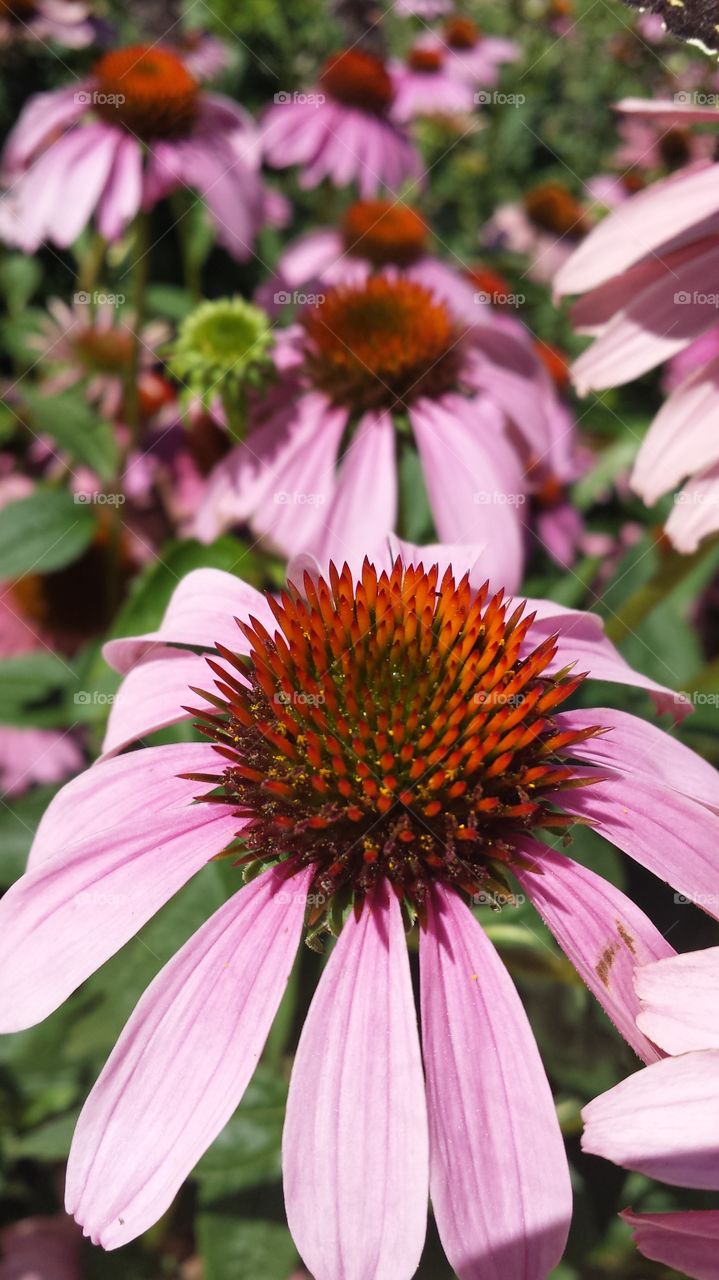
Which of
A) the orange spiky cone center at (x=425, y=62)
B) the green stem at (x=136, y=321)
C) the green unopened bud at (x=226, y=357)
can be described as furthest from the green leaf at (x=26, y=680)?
the orange spiky cone center at (x=425, y=62)

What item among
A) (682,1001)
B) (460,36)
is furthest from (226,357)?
(460,36)

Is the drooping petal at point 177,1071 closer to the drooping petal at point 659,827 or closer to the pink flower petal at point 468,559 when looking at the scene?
the drooping petal at point 659,827

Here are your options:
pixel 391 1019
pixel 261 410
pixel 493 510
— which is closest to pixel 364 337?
pixel 261 410

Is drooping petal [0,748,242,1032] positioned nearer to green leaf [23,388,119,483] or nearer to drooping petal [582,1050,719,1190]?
drooping petal [582,1050,719,1190]

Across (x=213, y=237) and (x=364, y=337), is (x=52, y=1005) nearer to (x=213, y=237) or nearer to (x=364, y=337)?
(x=364, y=337)
